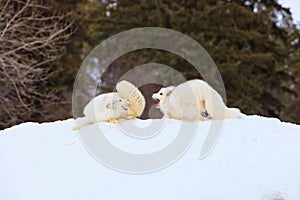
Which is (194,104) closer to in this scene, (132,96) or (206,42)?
(132,96)

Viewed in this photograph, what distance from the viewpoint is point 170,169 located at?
381 centimetres

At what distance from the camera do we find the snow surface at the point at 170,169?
3.49 m

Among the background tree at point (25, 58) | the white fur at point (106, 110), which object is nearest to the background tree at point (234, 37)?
the background tree at point (25, 58)

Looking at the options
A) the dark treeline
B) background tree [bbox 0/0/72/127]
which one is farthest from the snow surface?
the dark treeline

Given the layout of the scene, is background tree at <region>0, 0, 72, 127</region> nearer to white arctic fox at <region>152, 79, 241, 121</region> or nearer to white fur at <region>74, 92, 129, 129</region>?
white fur at <region>74, 92, 129, 129</region>

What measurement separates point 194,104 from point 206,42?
8007mm

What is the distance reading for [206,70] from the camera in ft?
39.6

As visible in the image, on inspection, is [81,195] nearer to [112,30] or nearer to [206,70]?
[206,70]

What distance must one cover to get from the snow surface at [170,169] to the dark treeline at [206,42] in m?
7.58

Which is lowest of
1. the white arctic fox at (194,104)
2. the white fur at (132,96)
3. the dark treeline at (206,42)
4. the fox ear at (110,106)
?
the fox ear at (110,106)

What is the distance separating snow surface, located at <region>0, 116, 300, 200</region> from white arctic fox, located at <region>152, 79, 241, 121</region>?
12.1 inches

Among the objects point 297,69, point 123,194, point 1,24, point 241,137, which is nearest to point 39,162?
point 123,194

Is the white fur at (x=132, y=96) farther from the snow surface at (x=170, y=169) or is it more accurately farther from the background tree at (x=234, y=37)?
the background tree at (x=234, y=37)

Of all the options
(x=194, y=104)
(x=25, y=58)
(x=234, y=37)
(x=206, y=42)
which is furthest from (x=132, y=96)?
Answer: (x=234, y=37)
